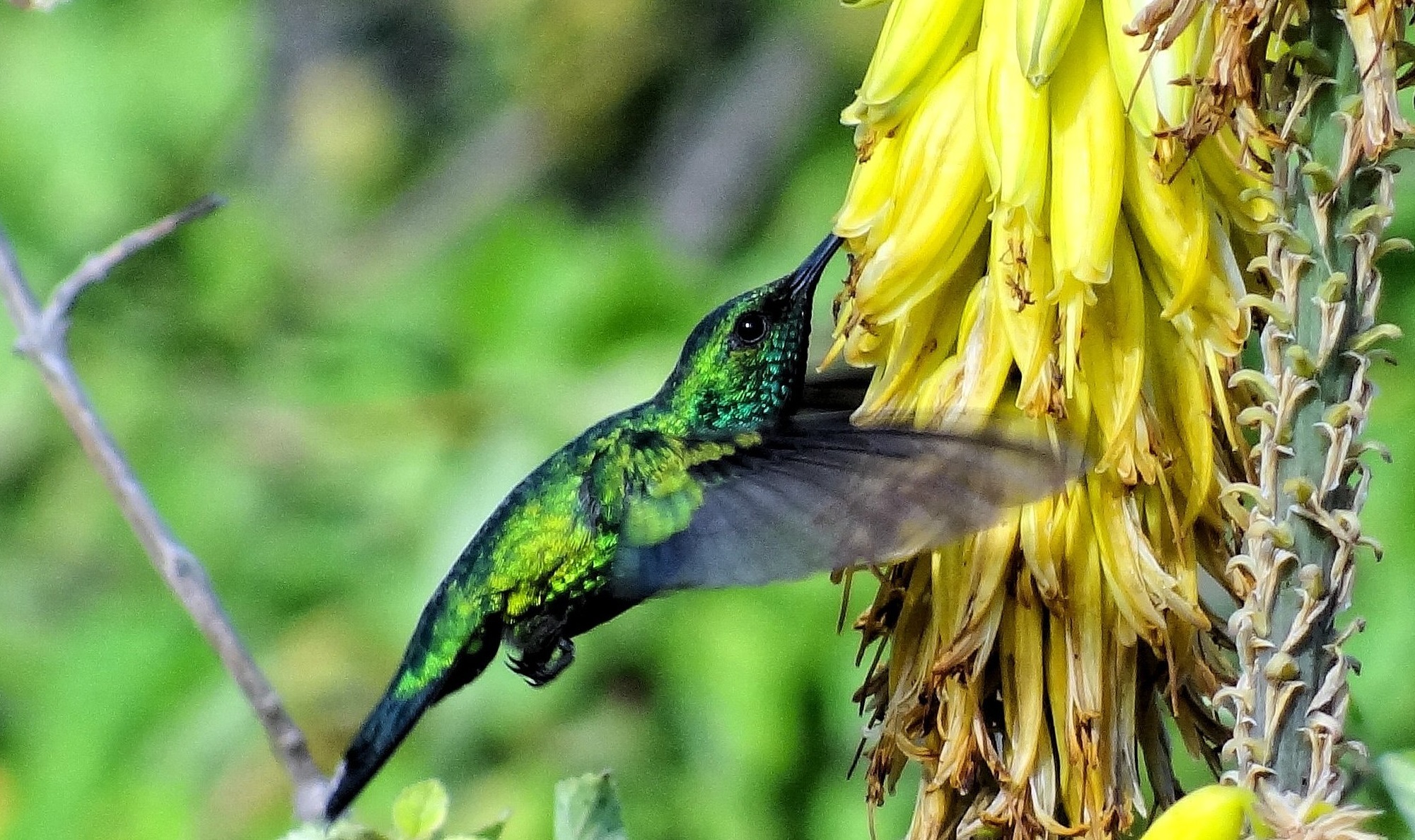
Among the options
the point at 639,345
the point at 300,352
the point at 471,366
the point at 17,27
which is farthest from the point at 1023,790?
the point at 17,27

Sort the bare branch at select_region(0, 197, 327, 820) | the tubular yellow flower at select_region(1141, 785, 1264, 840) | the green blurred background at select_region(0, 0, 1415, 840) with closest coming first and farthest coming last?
the tubular yellow flower at select_region(1141, 785, 1264, 840)
the bare branch at select_region(0, 197, 327, 820)
the green blurred background at select_region(0, 0, 1415, 840)

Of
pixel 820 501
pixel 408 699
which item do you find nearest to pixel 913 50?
pixel 820 501

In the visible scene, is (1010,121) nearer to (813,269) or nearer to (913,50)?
(913,50)

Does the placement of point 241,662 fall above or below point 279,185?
below

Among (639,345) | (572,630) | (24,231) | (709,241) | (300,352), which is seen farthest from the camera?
(709,241)

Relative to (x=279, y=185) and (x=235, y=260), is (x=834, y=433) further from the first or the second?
(x=279, y=185)

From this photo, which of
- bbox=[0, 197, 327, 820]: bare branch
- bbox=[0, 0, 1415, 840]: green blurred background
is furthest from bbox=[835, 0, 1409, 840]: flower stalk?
bbox=[0, 197, 327, 820]: bare branch

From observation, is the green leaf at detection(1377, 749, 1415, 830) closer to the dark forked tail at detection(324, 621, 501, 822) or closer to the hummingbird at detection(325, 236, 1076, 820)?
the hummingbird at detection(325, 236, 1076, 820)

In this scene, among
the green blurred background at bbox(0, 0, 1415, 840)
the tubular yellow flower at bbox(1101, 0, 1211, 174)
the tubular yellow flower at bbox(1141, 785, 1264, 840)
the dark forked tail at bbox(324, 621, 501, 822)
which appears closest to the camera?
the tubular yellow flower at bbox(1141, 785, 1264, 840)
